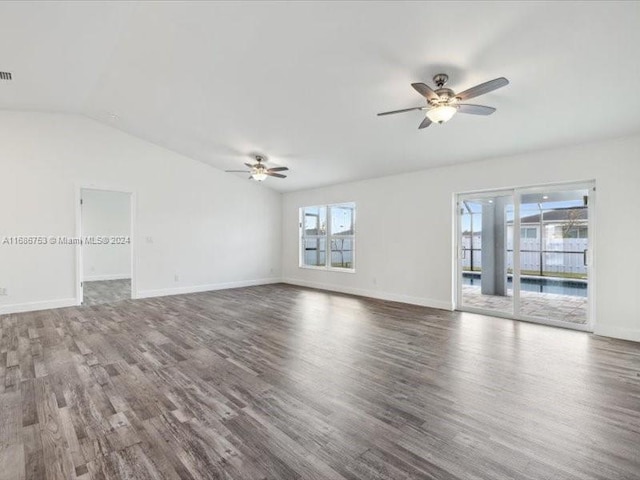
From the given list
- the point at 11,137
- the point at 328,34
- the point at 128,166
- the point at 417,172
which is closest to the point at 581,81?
the point at 328,34

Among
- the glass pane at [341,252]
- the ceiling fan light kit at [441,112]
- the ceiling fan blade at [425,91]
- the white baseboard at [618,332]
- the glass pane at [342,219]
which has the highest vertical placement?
the ceiling fan blade at [425,91]

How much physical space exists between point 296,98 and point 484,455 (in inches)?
165

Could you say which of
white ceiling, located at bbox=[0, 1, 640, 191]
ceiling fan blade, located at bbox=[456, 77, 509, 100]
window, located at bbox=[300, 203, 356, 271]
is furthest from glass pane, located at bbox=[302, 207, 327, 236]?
ceiling fan blade, located at bbox=[456, 77, 509, 100]

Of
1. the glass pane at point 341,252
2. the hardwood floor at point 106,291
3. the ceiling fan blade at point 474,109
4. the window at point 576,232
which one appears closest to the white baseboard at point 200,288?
the hardwood floor at point 106,291

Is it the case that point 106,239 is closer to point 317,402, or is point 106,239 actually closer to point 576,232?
point 317,402

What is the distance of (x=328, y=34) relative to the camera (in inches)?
123

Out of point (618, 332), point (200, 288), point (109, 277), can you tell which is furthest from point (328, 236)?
point (109, 277)

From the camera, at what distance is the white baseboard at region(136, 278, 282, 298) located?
677cm

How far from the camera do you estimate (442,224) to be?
580cm

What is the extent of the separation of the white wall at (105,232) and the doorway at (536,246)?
28.8ft

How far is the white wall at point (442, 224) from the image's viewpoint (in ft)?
13.4

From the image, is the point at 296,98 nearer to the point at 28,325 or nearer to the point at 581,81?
the point at 581,81

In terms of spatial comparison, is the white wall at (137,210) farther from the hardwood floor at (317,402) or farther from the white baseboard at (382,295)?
the hardwood floor at (317,402)

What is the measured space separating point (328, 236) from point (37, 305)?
586cm
